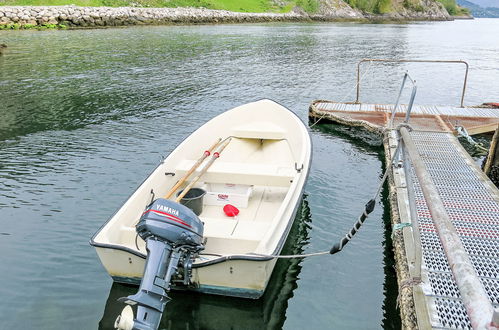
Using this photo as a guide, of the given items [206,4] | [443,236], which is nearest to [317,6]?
[206,4]

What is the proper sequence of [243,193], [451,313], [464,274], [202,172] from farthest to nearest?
[243,193], [202,172], [451,313], [464,274]

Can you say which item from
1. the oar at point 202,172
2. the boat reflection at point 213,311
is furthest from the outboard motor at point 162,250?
the oar at point 202,172

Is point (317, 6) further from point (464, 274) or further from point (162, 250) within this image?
point (464, 274)

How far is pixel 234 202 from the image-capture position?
764 cm

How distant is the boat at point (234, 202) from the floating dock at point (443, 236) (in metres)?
1.78

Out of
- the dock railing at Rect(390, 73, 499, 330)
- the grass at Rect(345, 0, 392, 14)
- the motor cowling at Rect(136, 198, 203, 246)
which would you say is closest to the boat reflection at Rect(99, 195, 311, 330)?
the motor cowling at Rect(136, 198, 203, 246)

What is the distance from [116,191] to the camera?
9805mm

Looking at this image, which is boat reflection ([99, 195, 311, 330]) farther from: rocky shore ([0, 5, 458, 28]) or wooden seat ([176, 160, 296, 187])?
rocky shore ([0, 5, 458, 28])

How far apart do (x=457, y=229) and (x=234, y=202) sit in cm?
385

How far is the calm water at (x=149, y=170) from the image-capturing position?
602 centimetres

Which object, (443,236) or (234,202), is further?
(234,202)

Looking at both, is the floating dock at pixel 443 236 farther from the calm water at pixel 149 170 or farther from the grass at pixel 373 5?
the grass at pixel 373 5

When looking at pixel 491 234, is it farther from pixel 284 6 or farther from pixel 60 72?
pixel 284 6

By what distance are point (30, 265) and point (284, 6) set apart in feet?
Result: 322
